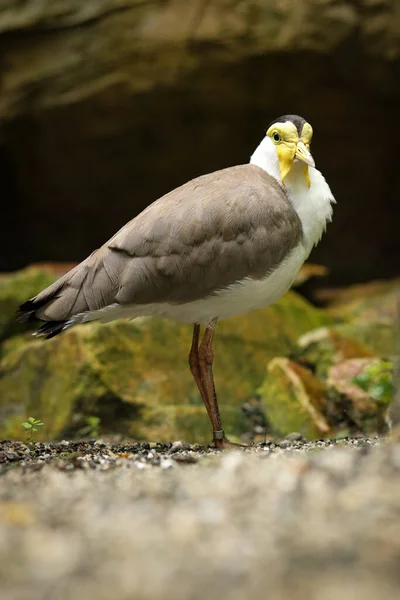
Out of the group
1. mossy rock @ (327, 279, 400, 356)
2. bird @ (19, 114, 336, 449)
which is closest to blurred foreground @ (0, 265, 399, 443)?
mossy rock @ (327, 279, 400, 356)

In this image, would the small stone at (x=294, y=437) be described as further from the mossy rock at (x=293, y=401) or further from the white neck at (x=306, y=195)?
the white neck at (x=306, y=195)

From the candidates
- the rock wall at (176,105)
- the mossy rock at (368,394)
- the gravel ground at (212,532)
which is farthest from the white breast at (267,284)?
the rock wall at (176,105)

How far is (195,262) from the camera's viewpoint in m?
4.85

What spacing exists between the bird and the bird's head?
9cm

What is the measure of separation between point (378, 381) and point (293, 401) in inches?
25.3

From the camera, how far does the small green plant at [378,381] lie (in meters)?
6.04

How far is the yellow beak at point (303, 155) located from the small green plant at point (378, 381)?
1815mm

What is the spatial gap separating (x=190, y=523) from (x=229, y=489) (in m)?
0.40

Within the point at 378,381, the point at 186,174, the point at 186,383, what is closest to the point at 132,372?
the point at 186,383

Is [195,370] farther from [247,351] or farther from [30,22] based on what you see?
[30,22]

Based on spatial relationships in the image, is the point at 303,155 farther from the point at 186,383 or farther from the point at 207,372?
the point at 186,383

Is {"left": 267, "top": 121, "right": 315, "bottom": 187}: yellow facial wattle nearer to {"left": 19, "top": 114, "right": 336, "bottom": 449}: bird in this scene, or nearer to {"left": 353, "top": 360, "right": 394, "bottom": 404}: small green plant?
{"left": 19, "top": 114, "right": 336, "bottom": 449}: bird

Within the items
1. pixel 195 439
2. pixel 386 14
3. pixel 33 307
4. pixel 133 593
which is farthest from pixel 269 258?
pixel 386 14

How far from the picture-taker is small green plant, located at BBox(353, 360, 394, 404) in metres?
6.04
